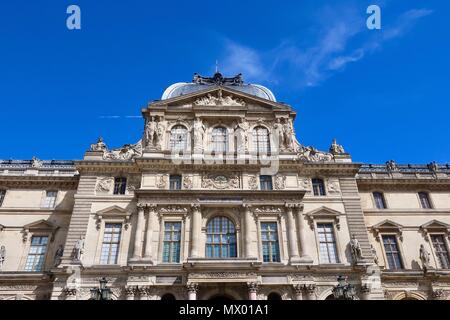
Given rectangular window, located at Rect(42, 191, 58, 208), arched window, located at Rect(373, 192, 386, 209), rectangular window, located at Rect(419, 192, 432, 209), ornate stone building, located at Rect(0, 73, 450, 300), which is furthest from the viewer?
rectangular window, located at Rect(419, 192, 432, 209)

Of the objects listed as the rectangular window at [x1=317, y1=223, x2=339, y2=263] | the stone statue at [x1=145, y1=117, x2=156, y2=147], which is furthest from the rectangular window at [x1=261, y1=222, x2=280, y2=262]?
the stone statue at [x1=145, y1=117, x2=156, y2=147]

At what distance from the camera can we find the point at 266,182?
31.0 metres

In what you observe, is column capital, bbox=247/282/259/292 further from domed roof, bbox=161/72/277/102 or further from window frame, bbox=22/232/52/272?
domed roof, bbox=161/72/277/102

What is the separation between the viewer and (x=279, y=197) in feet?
97.2

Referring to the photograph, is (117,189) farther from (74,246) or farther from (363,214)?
(363,214)

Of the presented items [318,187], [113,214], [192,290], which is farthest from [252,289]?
[113,214]

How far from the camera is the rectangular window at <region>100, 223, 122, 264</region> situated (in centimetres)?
2769

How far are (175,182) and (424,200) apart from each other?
2305 cm

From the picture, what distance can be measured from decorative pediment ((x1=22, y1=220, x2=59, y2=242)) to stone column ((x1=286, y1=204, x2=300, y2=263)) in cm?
1917

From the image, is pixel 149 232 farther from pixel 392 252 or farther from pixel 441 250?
pixel 441 250

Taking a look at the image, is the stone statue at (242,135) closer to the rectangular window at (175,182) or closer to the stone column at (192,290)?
the rectangular window at (175,182)

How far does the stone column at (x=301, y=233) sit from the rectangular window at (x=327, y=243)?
4.93ft

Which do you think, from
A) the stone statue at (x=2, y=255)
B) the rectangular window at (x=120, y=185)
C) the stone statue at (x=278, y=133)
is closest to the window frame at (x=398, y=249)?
the stone statue at (x=278, y=133)

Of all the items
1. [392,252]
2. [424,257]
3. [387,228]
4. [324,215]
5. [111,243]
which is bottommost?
[424,257]
